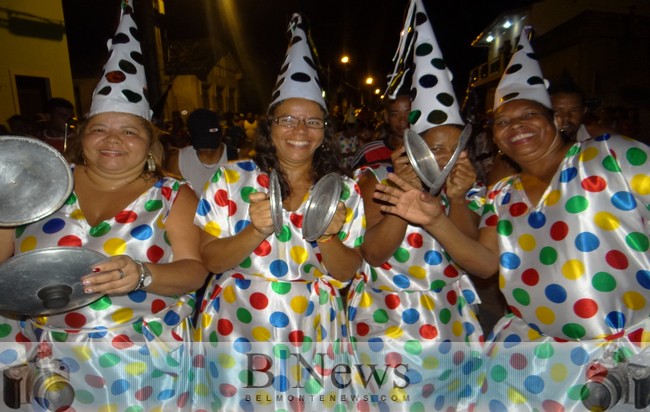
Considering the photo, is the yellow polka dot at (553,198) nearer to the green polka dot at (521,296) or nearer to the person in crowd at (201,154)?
the green polka dot at (521,296)

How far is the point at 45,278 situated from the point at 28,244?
0.49 meters

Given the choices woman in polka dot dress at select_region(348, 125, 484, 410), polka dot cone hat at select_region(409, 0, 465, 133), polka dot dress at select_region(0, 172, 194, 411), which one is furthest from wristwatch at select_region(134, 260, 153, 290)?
polka dot cone hat at select_region(409, 0, 465, 133)

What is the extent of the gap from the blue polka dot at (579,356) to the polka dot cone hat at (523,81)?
1.23 meters

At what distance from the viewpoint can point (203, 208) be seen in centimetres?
227

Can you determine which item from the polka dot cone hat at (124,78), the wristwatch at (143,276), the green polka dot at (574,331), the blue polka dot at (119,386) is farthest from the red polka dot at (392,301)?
the polka dot cone hat at (124,78)

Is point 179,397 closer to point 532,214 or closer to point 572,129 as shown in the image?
point 532,214

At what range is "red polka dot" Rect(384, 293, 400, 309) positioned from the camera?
96.9 inches

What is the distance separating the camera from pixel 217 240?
85.7 inches

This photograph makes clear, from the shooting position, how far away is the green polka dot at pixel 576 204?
6.47 ft

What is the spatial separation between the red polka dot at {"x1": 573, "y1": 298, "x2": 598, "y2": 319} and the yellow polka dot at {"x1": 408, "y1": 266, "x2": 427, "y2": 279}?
Answer: 75 cm

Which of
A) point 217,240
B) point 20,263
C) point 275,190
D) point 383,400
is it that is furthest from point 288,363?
point 20,263

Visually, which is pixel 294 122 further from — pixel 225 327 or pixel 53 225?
pixel 53 225

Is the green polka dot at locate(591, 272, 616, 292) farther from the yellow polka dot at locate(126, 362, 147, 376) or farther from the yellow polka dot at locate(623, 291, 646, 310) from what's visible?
the yellow polka dot at locate(126, 362, 147, 376)

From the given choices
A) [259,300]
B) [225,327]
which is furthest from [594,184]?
[225,327]
